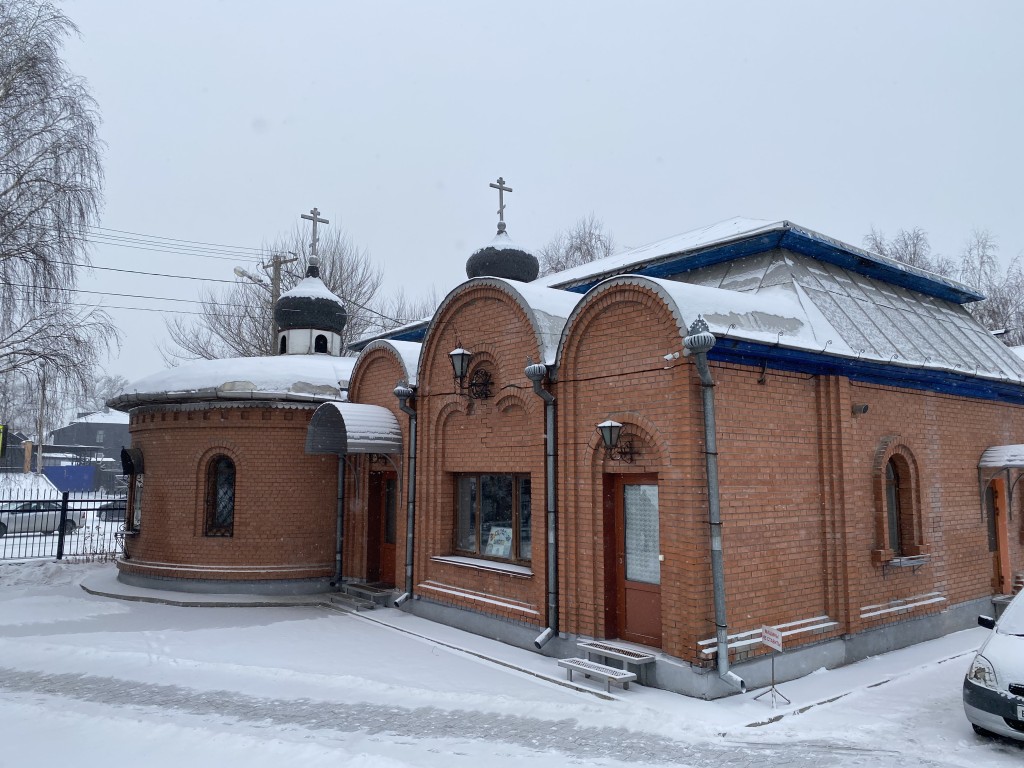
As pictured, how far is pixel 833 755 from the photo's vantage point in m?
5.68

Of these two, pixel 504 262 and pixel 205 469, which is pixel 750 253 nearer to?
pixel 504 262

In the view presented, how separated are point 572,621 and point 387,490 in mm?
5202

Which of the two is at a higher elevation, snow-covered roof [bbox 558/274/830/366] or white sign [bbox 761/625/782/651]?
snow-covered roof [bbox 558/274/830/366]

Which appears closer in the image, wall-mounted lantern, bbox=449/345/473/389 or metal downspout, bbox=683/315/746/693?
metal downspout, bbox=683/315/746/693

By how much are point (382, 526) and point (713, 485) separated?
23.1 ft

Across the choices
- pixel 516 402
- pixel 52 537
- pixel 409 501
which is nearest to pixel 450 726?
pixel 516 402

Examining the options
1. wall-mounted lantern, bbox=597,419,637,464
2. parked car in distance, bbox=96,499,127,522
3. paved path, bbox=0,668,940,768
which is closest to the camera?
paved path, bbox=0,668,940,768

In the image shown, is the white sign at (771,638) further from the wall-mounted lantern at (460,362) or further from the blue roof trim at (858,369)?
the wall-mounted lantern at (460,362)

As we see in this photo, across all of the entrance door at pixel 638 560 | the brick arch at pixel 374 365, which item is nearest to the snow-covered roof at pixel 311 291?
the brick arch at pixel 374 365

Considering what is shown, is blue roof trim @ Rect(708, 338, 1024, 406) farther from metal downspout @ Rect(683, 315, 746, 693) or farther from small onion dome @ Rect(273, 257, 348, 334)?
small onion dome @ Rect(273, 257, 348, 334)

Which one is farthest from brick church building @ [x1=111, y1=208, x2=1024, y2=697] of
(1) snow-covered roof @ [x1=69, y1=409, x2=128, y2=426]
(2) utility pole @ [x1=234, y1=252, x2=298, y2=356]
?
(1) snow-covered roof @ [x1=69, y1=409, x2=128, y2=426]

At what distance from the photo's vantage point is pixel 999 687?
5.62 meters

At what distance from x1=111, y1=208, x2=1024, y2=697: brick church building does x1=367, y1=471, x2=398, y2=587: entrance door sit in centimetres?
6

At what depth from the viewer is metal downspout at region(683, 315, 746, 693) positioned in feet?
22.6
